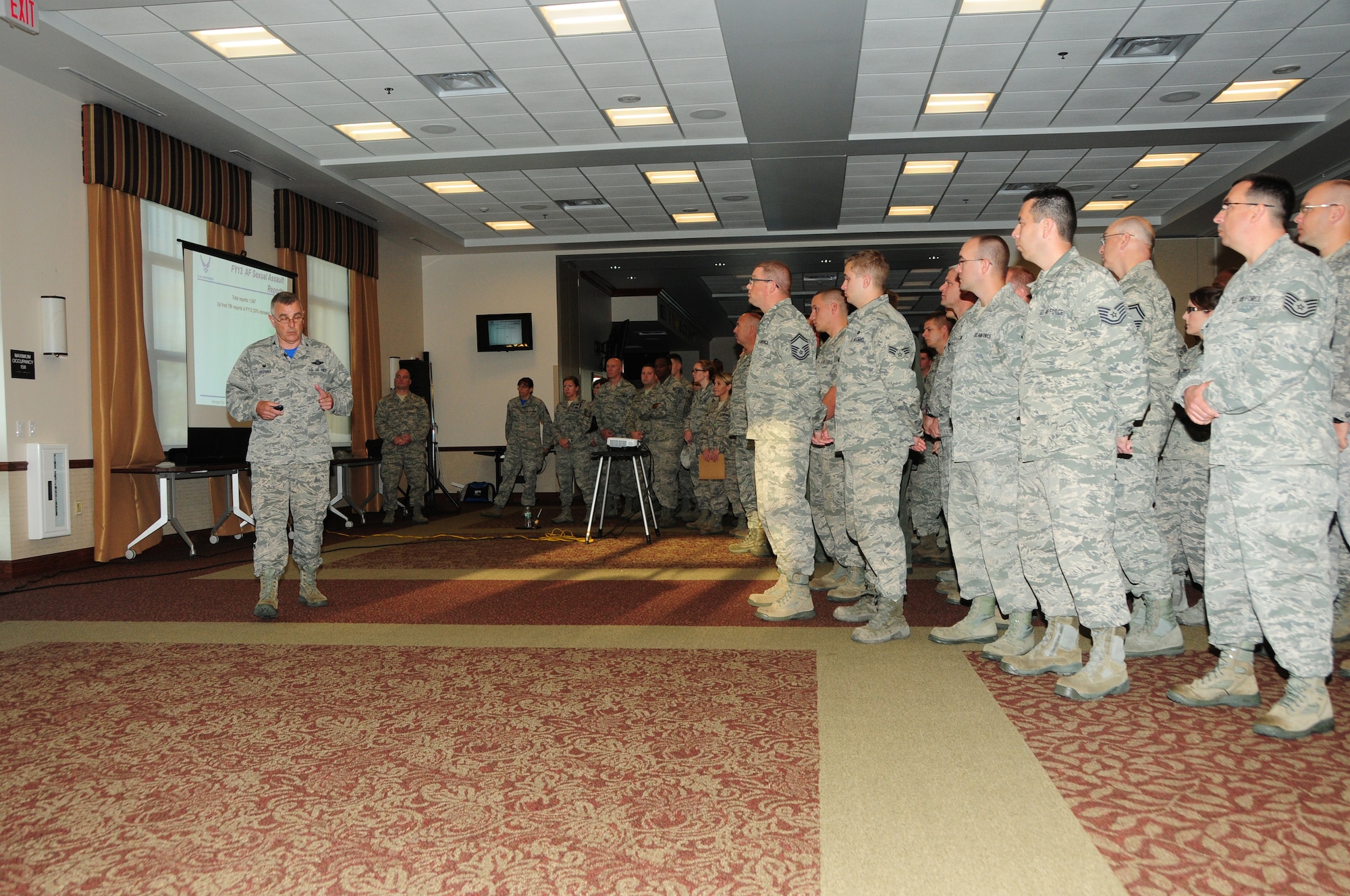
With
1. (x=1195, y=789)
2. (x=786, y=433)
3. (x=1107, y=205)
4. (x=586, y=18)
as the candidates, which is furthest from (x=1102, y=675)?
(x=1107, y=205)

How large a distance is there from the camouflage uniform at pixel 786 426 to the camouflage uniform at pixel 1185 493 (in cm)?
156

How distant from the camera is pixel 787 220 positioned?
34.7 ft

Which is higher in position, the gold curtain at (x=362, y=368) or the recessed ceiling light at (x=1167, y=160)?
the recessed ceiling light at (x=1167, y=160)

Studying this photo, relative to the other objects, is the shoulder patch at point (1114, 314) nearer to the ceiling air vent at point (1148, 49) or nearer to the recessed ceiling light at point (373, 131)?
the ceiling air vent at point (1148, 49)

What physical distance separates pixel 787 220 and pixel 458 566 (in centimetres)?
654

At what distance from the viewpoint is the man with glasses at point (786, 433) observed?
13.1 ft

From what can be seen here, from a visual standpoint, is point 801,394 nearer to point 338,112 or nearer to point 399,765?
point 399,765

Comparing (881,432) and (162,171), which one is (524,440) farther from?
(881,432)

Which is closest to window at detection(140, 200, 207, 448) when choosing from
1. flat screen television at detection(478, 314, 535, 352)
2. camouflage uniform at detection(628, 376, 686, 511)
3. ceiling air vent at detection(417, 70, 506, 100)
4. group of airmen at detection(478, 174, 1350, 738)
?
ceiling air vent at detection(417, 70, 506, 100)

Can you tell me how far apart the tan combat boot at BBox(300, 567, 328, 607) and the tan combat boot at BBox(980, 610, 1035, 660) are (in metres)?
3.37

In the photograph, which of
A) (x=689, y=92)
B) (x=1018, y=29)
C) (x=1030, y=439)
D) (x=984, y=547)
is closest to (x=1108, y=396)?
(x=1030, y=439)

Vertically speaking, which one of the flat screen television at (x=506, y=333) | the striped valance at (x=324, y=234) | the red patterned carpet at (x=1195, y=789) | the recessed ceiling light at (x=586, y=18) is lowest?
the red patterned carpet at (x=1195, y=789)

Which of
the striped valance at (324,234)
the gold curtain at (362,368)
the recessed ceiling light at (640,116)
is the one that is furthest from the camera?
the gold curtain at (362,368)

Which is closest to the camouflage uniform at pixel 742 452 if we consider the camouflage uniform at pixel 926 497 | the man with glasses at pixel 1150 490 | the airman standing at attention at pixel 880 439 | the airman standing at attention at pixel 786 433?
the camouflage uniform at pixel 926 497
